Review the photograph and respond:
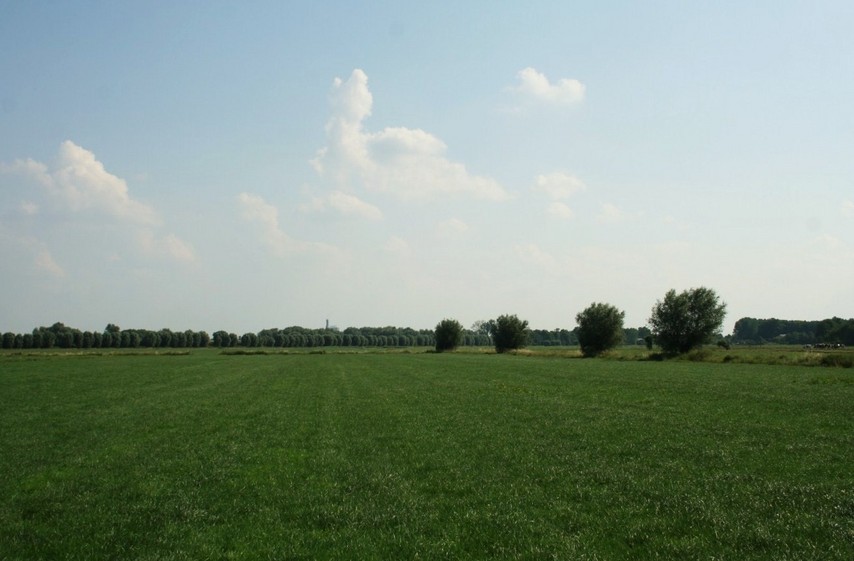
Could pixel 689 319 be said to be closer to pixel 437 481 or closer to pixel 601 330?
pixel 601 330

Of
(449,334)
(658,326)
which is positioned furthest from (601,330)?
(449,334)

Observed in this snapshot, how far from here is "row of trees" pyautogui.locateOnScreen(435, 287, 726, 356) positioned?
94.3m

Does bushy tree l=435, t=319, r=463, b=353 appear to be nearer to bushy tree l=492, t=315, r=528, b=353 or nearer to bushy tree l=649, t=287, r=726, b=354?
bushy tree l=492, t=315, r=528, b=353

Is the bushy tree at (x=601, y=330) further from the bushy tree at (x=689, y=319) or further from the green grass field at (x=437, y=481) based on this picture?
the green grass field at (x=437, y=481)

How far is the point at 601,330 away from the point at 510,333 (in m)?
40.6

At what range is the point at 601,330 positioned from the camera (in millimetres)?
114000

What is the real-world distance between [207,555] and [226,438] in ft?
41.1

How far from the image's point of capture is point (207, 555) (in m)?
9.23

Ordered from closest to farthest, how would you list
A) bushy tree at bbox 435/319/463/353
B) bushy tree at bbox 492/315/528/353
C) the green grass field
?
the green grass field → bushy tree at bbox 492/315/528/353 → bushy tree at bbox 435/319/463/353

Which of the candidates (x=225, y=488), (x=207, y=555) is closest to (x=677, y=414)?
(x=225, y=488)

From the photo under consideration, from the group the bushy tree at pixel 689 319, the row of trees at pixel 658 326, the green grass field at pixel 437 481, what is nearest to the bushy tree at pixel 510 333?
the row of trees at pixel 658 326

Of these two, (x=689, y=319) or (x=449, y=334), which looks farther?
(x=449, y=334)

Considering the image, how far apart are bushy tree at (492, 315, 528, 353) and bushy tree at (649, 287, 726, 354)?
2240 inches

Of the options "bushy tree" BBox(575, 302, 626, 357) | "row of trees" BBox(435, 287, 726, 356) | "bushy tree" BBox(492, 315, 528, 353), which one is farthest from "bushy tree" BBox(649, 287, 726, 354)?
"bushy tree" BBox(492, 315, 528, 353)
